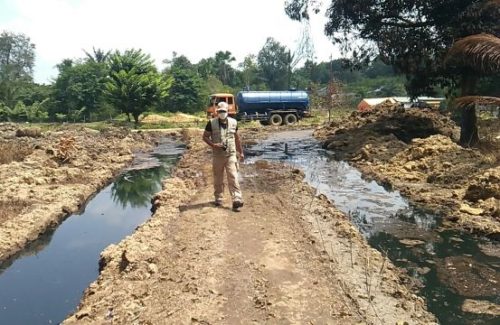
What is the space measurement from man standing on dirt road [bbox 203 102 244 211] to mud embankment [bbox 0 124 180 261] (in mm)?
3685

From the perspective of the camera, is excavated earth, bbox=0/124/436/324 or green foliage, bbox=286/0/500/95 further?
green foliage, bbox=286/0/500/95

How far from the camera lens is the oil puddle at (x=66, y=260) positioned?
20.4ft

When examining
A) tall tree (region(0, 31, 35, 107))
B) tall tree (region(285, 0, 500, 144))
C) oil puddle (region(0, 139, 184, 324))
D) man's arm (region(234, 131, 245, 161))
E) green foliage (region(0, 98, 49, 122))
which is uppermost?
tall tree (region(0, 31, 35, 107))

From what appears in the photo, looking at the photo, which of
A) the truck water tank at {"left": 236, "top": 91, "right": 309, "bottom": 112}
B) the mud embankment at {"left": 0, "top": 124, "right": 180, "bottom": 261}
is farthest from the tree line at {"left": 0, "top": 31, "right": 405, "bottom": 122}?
the mud embankment at {"left": 0, "top": 124, "right": 180, "bottom": 261}

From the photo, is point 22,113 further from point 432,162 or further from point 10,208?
point 432,162

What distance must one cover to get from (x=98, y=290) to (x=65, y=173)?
29.5 feet

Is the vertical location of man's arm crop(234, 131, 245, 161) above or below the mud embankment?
above

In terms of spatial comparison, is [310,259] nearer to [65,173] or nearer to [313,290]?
[313,290]

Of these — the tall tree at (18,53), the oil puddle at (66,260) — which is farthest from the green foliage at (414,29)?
the tall tree at (18,53)

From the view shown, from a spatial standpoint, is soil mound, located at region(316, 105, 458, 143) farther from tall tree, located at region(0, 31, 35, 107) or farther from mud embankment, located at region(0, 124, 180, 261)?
tall tree, located at region(0, 31, 35, 107)

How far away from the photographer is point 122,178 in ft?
51.9

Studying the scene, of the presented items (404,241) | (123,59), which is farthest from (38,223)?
(123,59)

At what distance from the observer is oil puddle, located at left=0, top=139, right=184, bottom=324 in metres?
6.21

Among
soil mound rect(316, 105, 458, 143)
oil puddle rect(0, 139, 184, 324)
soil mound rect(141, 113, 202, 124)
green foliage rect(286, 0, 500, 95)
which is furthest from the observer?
soil mound rect(141, 113, 202, 124)
